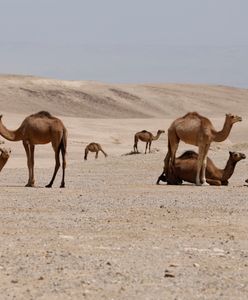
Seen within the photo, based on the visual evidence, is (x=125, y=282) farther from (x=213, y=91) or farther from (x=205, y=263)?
(x=213, y=91)

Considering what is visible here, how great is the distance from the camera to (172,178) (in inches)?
830

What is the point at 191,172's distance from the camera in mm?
21359

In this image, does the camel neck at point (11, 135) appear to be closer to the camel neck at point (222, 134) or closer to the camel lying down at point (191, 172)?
the camel lying down at point (191, 172)

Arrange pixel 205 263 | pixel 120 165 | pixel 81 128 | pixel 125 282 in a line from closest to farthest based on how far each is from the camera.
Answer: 1. pixel 125 282
2. pixel 205 263
3. pixel 120 165
4. pixel 81 128

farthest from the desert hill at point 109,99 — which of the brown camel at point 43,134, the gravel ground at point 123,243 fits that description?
the gravel ground at point 123,243

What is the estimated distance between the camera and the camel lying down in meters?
21.2

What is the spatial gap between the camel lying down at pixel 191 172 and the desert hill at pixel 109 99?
82.8 m

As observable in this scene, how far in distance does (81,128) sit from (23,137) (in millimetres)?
45756

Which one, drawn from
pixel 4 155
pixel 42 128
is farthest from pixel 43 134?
pixel 4 155

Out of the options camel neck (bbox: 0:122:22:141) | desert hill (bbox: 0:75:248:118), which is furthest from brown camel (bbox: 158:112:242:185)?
desert hill (bbox: 0:75:248:118)

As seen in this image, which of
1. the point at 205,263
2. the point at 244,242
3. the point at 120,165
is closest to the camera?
the point at 205,263

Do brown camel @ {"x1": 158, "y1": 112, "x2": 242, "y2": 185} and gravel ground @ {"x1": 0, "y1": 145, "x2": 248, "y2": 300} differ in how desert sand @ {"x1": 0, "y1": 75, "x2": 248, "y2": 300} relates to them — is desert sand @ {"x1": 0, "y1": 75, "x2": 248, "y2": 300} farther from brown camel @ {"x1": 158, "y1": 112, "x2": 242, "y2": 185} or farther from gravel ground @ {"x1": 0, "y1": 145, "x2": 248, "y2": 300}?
brown camel @ {"x1": 158, "y1": 112, "x2": 242, "y2": 185}

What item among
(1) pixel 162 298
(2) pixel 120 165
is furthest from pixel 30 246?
(2) pixel 120 165

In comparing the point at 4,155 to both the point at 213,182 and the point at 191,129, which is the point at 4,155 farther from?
the point at 213,182
